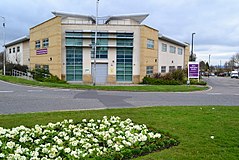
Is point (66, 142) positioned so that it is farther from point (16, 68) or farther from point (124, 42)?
point (16, 68)

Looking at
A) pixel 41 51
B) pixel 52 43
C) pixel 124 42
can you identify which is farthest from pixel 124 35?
pixel 41 51

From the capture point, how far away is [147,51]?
106 feet

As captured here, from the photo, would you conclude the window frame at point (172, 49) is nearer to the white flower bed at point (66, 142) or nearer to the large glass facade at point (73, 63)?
the large glass facade at point (73, 63)

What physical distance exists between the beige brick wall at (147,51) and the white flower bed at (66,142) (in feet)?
83.4

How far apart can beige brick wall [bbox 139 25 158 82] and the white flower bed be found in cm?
2541

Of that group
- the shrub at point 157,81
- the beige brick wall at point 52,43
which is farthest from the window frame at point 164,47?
the beige brick wall at point 52,43

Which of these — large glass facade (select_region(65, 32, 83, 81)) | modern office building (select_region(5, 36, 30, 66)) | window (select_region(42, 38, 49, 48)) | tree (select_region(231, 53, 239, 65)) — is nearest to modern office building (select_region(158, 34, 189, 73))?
large glass facade (select_region(65, 32, 83, 81))

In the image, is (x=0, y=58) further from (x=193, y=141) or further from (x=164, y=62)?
(x=193, y=141)

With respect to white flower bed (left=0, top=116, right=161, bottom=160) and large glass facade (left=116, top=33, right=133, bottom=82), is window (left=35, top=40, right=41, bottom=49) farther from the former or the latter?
white flower bed (left=0, top=116, right=161, bottom=160)

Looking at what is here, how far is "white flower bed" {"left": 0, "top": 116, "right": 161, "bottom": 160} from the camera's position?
4.17 m

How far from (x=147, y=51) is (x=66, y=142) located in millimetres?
28387

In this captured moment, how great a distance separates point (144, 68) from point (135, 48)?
3011mm

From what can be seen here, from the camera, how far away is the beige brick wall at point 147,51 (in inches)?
1225

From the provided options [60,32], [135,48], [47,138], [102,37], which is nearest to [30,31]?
[60,32]
